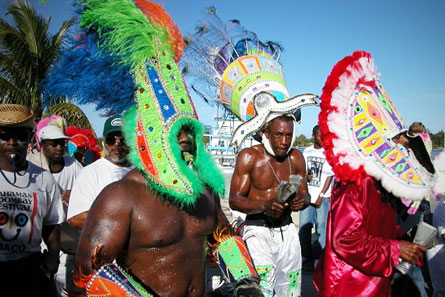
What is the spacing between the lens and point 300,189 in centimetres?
385

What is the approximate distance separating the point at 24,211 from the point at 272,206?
204 centimetres

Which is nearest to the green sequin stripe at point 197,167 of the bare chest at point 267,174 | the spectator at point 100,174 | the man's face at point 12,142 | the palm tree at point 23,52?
the spectator at point 100,174

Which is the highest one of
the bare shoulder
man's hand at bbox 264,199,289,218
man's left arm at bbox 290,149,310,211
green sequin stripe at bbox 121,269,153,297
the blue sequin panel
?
the blue sequin panel

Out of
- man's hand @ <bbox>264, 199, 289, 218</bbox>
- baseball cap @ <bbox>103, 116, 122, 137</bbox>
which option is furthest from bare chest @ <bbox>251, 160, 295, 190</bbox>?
Result: baseball cap @ <bbox>103, 116, 122, 137</bbox>

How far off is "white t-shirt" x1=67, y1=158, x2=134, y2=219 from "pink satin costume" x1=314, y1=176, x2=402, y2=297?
1881 mm

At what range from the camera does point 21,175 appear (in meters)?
2.60

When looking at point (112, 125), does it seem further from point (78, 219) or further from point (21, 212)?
point (21, 212)

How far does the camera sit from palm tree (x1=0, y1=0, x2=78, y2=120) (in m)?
12.1

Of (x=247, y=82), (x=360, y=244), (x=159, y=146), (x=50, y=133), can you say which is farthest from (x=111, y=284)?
(x=247, y=82)

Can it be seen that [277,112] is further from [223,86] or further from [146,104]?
[146,104]

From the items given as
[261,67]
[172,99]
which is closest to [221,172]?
[172,99]

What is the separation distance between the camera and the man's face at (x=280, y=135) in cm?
378

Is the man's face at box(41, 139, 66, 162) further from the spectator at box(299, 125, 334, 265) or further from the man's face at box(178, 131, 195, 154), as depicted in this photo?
the spectator at box(299, 125, 334, 265)

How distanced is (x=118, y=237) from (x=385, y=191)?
182cm
